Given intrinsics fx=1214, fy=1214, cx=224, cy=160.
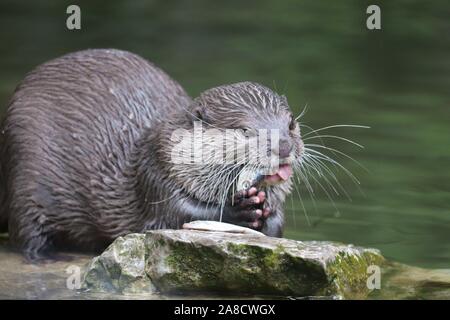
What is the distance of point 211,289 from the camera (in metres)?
5.10

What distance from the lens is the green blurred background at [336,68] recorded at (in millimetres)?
6906

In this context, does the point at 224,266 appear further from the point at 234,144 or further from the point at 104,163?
the point at 104,163

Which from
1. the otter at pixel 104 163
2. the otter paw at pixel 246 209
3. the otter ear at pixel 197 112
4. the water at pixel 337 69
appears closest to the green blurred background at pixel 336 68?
the water at pixel 337 69

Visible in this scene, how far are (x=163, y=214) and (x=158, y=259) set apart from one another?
25.1 inches

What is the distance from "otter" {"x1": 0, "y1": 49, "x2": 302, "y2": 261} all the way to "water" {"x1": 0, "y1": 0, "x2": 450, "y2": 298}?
37.7 inches

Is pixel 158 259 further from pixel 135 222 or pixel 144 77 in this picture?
pixel 144 77

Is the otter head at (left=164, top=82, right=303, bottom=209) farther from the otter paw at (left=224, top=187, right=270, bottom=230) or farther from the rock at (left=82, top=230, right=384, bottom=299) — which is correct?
the rock at (left=82, top=230, right=384, bottom=299)

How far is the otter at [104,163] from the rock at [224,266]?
465mm

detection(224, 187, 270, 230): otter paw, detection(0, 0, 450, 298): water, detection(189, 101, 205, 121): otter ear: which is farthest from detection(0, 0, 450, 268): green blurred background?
detection(189, 101, 205, 121): otter ear

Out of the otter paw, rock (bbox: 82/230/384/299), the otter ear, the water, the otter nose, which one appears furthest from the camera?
the water

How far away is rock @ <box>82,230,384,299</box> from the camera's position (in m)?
4.97

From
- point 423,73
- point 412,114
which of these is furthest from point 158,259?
point 423,73

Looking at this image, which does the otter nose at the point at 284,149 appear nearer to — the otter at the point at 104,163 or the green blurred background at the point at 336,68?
the otter at the point at 104,163

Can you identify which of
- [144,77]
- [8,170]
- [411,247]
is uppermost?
[144,77]
